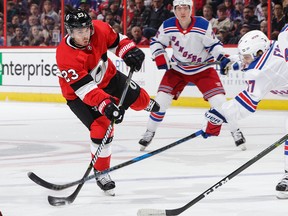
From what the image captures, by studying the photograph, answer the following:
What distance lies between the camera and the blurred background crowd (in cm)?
910

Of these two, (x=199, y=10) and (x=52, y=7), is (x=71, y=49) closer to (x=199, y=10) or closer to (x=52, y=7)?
(x=199, y=10)

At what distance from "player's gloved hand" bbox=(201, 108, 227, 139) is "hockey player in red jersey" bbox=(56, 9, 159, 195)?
16.4 inches

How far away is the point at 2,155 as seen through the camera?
5480 millimetres

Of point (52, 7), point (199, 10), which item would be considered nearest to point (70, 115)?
point (199, 10)

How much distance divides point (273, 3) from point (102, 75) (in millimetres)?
5256

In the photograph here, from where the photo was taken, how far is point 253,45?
395 centimetres

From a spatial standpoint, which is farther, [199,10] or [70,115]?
[199,10]

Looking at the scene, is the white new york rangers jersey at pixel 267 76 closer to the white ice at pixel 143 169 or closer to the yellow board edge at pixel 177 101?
the white ice at pixel 143 169

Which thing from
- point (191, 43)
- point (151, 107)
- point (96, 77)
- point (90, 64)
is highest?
point (90, 64)

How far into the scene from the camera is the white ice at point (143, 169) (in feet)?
11.8

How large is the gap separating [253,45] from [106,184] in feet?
3.28

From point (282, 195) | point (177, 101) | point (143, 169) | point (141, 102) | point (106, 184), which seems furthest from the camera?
point (177, 101)

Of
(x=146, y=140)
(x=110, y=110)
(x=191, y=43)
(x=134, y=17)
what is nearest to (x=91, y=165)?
(x=110, y=110)

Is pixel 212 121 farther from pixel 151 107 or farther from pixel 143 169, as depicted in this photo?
pixel 143 169
